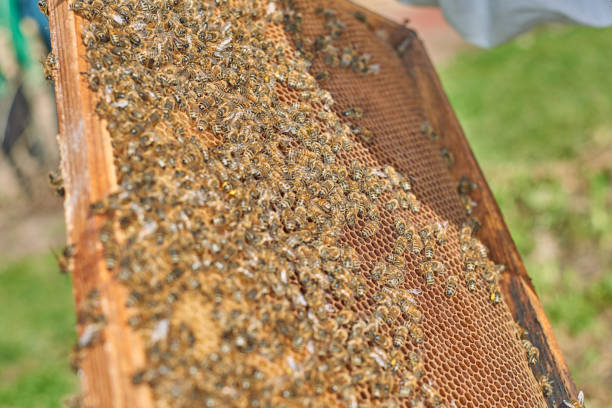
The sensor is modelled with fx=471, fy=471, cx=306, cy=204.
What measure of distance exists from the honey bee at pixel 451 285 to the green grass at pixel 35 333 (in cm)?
480

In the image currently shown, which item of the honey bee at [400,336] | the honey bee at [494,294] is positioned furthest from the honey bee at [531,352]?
the honey bee at [400,336]

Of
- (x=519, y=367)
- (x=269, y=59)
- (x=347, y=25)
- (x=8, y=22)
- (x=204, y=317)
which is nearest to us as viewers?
(x=204, y=317)

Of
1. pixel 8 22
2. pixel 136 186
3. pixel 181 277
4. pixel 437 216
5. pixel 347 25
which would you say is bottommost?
pixel 437 216

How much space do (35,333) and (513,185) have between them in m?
7.56

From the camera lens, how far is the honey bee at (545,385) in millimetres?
3211

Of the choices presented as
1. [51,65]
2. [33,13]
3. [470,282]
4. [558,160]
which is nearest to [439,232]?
[470,282]

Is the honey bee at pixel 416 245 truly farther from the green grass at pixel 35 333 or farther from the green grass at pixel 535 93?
the green grass at pixel 535 93

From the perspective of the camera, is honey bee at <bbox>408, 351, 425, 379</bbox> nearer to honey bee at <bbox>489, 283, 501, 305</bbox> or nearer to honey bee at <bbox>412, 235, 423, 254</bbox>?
honey bee at <bbox>412, 235, 423, 254</bbox>

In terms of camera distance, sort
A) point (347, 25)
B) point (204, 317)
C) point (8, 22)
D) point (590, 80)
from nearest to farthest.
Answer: point (204, 317), point (347, 25), point (8, 22), point (590, 80)

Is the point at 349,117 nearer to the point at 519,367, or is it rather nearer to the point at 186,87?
the point at 186,87

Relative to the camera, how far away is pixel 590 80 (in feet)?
31.0

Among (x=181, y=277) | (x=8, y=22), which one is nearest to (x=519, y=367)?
(x=181, y=277)

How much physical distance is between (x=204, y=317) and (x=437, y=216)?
210 centimetres

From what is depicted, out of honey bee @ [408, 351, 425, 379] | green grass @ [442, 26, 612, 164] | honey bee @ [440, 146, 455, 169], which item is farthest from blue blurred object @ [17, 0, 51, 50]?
green grass @ [442, 26, 612, 164]
